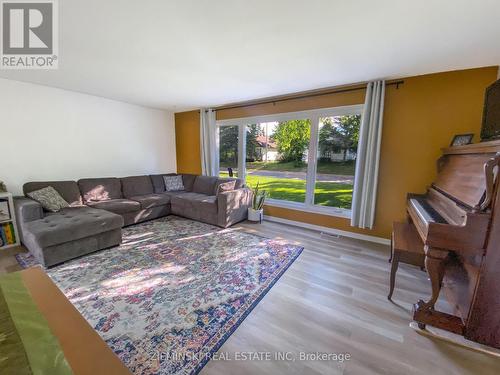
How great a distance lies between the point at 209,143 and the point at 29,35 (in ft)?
9.70

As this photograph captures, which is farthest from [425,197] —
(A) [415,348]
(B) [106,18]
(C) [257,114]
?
(B) [106,18]

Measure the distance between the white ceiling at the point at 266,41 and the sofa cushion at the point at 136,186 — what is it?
1.77 meters

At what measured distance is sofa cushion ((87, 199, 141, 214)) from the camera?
3.21 m

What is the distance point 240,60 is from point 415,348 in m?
2.84

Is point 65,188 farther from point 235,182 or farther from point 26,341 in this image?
point 26,341

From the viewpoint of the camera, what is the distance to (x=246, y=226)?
362 centimetres

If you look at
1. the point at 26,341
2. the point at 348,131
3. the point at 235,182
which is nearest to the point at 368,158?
the point at 348,131

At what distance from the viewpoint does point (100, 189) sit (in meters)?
3.59

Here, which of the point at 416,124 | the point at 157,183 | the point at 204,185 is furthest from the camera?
the point at 157,183

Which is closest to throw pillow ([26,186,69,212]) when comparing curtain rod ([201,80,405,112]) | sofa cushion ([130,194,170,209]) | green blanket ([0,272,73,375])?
sofa cushion ([130,194,170,209])

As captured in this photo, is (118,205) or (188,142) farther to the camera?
(188,142)

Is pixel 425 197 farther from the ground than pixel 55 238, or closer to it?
farther from the ground

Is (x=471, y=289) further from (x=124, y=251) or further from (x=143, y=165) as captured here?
(x=143, y=165)

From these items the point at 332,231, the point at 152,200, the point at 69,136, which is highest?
the point at 69,136
